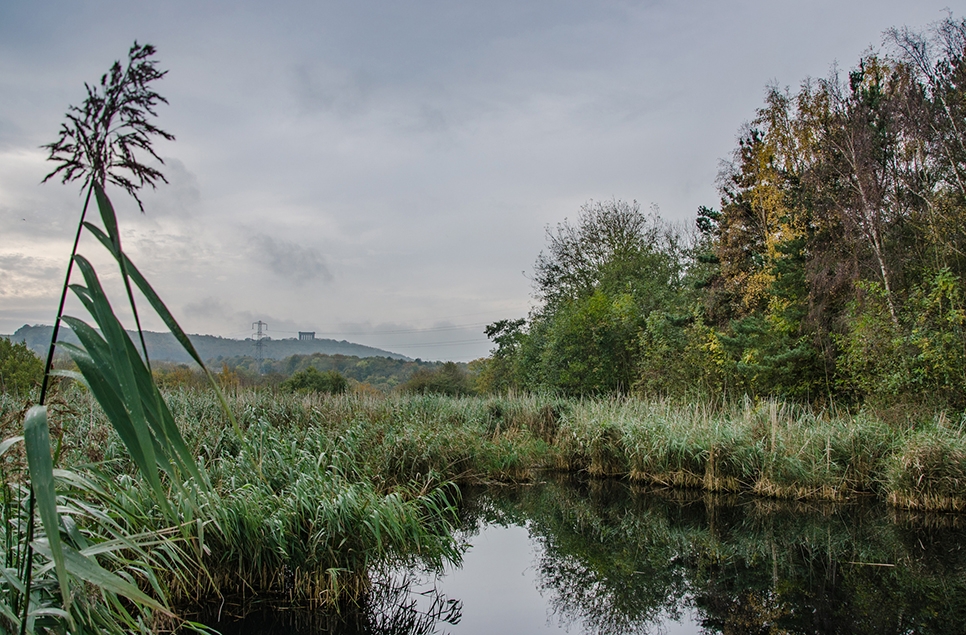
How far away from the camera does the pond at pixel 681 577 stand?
4.35 metres

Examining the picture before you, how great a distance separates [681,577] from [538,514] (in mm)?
2716

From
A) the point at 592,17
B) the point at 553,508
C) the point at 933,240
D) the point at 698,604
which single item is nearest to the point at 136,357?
the point at 698,604

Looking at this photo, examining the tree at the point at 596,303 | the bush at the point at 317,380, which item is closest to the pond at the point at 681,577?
the tree at the point at 596,303

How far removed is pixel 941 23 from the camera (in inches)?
430

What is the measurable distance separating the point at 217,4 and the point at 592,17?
717cm

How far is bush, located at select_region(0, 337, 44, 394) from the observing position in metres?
13.0

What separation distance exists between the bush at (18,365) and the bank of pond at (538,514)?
5.90 m

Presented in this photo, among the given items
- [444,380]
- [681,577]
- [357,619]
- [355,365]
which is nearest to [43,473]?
[357,619]

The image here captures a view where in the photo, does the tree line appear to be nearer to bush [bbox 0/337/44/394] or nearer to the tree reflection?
the tree reflection

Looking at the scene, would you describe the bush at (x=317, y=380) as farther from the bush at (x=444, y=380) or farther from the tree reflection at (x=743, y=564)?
the tree reflection at (x=743, y=564)

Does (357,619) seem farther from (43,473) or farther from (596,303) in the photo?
(596,303)

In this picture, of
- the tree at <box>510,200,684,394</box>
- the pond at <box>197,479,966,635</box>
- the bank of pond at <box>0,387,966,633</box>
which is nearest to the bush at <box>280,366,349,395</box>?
the tree at <box>510,200,684,394</box>

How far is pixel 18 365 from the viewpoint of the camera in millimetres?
14141

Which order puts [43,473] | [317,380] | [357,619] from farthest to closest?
1. [317,380]
2. [357,619]
3. [43,473]
